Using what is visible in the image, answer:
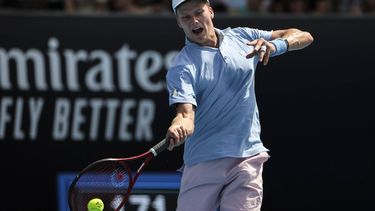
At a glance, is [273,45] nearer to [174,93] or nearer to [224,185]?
[174,93]

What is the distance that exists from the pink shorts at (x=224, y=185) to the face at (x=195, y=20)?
0.73 metres

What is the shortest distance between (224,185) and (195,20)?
39.5 inches

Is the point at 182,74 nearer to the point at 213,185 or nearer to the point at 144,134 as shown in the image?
the point at 213,185

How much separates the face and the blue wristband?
1.32ft

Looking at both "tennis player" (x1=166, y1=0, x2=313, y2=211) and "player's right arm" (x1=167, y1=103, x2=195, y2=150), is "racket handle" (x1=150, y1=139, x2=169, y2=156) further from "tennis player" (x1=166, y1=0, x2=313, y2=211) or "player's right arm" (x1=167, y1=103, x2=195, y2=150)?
"tennis player" (x1=166, y1=0, x2=313, y2=211)

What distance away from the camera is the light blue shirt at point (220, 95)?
5414 millimetres

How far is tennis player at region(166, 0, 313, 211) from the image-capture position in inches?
213

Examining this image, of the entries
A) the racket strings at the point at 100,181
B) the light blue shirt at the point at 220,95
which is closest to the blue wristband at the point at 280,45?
the light blue shirt at the point at 220,95

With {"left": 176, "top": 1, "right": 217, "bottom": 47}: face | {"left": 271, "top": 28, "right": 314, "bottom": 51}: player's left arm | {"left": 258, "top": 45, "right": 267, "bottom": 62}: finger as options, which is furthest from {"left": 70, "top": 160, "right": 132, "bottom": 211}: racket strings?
{"left": 271, "top": 28, "right": 314, "bottom": 51}: player's left arm

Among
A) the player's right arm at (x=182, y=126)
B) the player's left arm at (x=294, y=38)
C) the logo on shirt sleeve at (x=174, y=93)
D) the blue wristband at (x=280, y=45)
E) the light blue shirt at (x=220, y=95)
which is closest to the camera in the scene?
the player's right arm at (x=182, y=126)

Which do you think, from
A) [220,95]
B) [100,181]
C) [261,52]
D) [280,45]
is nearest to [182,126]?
[220,95]

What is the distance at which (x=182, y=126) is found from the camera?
505 centimetres

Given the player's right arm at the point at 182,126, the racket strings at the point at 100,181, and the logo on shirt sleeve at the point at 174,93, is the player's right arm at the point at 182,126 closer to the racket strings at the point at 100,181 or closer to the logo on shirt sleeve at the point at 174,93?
the logo on shirt sleeve at the point at 174,93

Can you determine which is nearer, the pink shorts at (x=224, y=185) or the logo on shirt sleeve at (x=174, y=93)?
the logo on shirt sleeve at (x=174, y=93)
